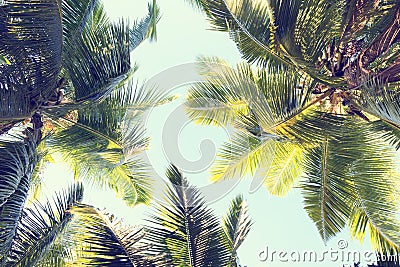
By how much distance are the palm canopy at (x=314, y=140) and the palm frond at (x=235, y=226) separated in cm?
99

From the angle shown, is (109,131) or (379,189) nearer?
(109,131)

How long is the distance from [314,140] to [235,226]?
1581mm

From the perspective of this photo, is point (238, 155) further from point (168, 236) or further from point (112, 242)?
point (112, 242)

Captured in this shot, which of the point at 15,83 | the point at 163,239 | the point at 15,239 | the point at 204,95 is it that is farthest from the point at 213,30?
the point at 15,239

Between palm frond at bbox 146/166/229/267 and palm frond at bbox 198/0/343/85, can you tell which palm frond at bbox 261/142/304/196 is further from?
palm frond at bbox 146/166/229/267

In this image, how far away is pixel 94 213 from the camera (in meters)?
4.81

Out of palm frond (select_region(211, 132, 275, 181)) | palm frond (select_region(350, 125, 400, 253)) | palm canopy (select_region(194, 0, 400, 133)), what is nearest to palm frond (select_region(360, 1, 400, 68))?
palm canopy (select_region(194, 0, 400, 133))

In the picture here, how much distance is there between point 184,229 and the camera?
4.94 m

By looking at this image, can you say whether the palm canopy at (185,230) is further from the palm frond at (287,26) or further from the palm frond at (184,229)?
the palm frond at (287,26)

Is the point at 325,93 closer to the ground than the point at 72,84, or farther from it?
closer to the ground

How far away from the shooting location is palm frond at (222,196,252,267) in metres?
5.01

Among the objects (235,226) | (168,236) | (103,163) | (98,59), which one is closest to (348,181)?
(235,226)

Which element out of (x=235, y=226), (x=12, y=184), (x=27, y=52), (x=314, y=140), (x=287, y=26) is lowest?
(x=235, y=226)

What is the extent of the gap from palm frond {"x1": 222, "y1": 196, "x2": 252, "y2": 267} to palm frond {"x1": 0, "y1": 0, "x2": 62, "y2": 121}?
2709 millimetres
